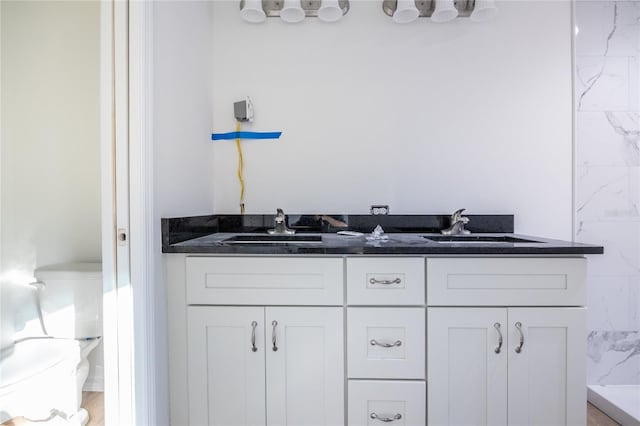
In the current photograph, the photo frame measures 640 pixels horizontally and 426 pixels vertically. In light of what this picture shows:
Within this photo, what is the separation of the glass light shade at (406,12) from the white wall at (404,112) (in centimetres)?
7

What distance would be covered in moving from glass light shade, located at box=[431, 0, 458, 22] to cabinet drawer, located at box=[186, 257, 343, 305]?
1.35 meters

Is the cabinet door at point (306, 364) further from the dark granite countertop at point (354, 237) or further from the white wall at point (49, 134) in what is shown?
the white wall at point (49, 134)

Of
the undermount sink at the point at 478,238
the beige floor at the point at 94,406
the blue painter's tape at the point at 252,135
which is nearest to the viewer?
the beige floor at the point at 94,406

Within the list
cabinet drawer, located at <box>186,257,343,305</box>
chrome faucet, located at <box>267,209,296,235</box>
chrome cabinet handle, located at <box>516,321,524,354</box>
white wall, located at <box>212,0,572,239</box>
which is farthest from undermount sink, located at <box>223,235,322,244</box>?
chrome cabinet handle, located at <box>516,321,524,354</box>

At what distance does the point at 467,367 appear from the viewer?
45.8 inches

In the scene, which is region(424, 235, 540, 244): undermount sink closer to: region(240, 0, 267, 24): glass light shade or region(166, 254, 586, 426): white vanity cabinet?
region(166, 254, 586, 426): white vanity cabinet

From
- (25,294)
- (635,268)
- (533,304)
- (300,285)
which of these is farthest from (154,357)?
(635,268)

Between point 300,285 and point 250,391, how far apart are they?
43 cm

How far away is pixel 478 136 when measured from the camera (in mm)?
1721

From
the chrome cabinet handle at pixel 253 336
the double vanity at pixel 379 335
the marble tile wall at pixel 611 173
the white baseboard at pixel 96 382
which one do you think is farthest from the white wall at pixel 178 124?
the marble tile wall at pixel 611 173

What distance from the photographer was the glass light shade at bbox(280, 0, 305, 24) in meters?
1.62

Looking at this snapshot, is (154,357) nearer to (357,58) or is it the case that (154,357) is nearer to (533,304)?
(533,304)

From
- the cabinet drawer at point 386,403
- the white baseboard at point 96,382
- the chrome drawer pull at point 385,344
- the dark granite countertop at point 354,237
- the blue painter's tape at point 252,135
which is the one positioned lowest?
the cabinet drawer at point 386,403

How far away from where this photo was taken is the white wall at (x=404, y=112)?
5.58ft
